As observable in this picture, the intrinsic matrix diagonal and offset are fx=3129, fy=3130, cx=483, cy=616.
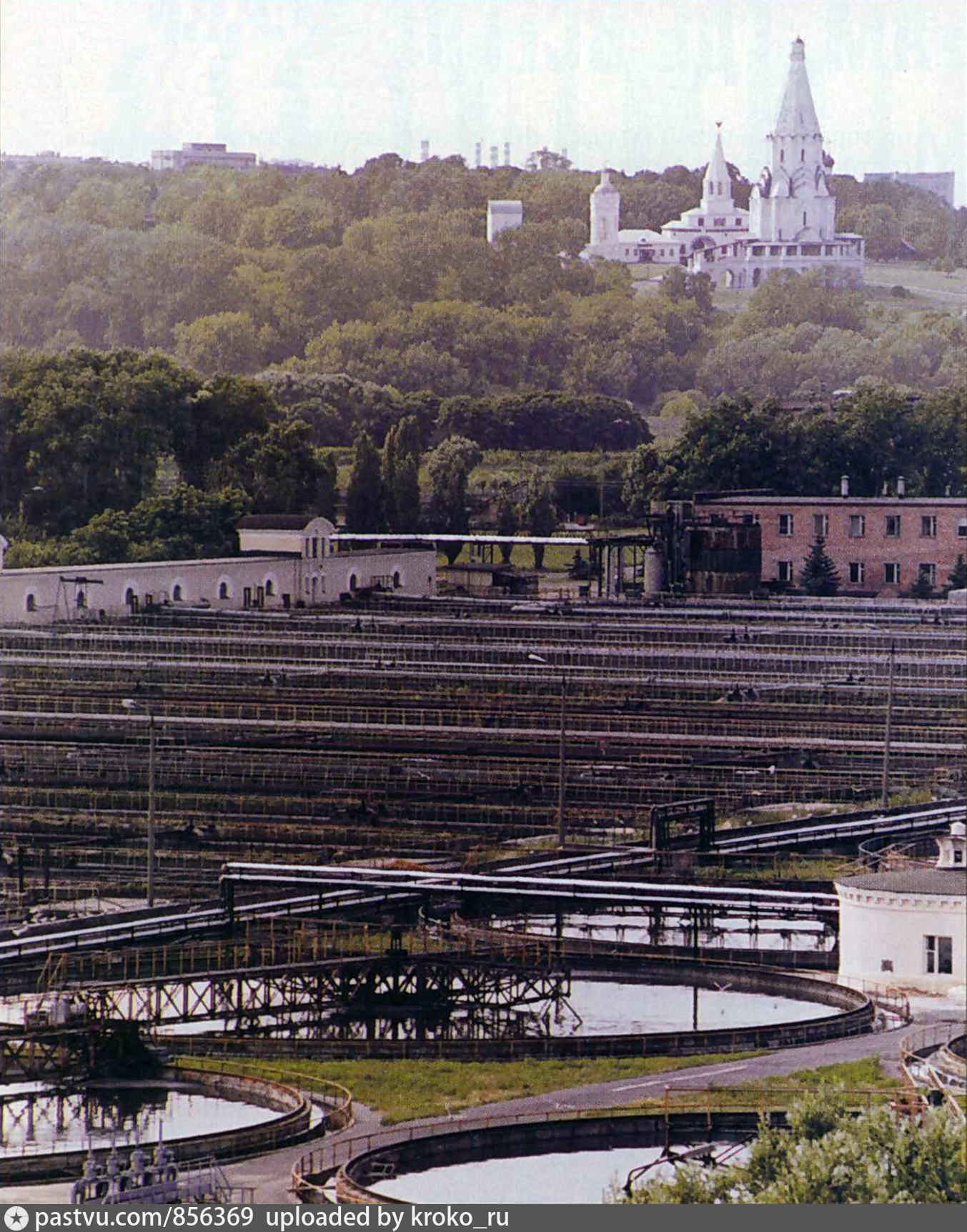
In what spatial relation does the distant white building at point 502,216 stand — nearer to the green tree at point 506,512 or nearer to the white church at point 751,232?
the white church at point 751,232

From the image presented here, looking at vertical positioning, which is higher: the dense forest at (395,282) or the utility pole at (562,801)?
the dense forest at (395,282)

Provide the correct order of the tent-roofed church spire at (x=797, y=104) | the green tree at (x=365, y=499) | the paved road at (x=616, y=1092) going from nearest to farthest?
the paved road at (x=616, y=1092) → the tent-roofed church spire at (x=797, y=104) → the green tree at (x=365, y=499)

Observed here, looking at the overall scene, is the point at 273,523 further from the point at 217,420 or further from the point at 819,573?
the point at 819,573

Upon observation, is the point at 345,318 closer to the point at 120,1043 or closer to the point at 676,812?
the point at 676,812

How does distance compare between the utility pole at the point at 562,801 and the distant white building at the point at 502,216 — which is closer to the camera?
the utility pole at the point at 562,801

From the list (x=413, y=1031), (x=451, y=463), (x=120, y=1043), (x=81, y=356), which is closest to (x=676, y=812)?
(x=413, y=1031)

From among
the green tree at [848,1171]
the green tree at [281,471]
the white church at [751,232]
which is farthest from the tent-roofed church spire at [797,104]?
the green tree at [848,1171]

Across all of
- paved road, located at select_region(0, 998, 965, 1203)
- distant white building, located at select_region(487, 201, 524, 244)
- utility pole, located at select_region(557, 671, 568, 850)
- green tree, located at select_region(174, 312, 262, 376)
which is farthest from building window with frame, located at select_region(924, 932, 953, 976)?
green tree, located at select_region(174, 312, 262, 376)
